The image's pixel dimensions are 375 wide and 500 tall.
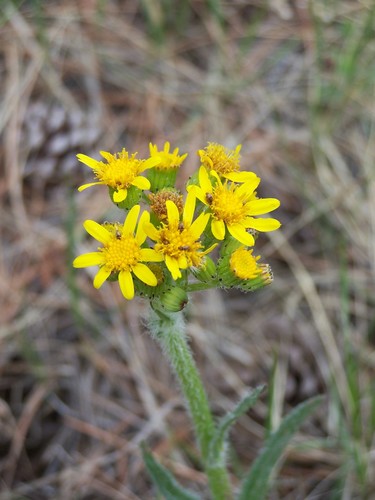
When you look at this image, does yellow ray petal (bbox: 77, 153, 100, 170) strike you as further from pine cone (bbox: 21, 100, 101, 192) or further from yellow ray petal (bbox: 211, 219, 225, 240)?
pine cone (bbox: 21, 100, 101, 192)

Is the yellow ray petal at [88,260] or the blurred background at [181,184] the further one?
the blurred background at [181,184]

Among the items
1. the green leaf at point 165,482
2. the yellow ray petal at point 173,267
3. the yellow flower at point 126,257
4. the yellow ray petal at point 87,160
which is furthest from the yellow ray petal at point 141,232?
the green leaf at point 165,482

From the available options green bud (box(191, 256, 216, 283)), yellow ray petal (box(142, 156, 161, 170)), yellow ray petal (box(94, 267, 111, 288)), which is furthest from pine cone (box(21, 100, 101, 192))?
green bud (box(191, 256, 216, 283))

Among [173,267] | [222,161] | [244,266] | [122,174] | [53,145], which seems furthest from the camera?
[53,145]

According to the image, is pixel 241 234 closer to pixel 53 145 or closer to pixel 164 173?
pixel 164 173

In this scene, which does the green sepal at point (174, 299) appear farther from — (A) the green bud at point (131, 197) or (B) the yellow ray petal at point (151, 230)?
(A) the green bud at point (131, 197)

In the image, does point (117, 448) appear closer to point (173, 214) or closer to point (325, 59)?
point (173, 214)

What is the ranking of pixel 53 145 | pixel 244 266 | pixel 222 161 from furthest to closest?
pixel 53 145
pixel 222 161
pixel 244 266

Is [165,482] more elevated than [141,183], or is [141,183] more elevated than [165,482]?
[141,183]

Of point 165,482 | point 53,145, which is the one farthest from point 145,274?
point 53,145

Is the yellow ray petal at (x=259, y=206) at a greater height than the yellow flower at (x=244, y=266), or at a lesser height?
greater
